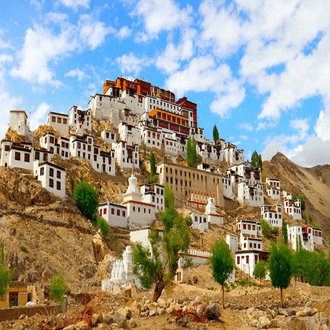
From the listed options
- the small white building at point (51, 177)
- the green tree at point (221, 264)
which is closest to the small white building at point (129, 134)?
the small white building at point (51, 177)

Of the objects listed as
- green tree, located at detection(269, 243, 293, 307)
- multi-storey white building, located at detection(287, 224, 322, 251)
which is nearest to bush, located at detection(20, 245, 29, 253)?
green tree, located at detection(269, 243, 293, 307)

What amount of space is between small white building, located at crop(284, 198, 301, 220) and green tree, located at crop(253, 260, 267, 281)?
36.0m

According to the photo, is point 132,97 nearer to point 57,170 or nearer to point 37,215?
point 57,170

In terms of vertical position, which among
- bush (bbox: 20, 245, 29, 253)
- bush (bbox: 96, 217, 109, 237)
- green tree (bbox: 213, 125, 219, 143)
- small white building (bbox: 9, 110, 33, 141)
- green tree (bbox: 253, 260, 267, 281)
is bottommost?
green tree (bbox: 253, 260, 267, 281)

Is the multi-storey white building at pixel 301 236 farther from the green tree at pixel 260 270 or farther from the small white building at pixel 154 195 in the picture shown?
the small white building at pixel 154 195

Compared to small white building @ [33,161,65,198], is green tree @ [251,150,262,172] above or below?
above

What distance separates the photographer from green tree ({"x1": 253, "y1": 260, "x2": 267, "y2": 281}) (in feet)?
200

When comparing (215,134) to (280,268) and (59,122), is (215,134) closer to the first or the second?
(59,122)

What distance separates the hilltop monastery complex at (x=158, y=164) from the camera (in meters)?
63.5

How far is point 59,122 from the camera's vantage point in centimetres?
8431

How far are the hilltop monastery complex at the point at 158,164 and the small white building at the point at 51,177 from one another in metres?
0.13

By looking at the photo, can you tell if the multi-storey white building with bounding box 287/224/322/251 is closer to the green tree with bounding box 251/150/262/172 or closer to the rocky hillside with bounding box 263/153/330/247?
the green tree with bounding box 251/150/262/172

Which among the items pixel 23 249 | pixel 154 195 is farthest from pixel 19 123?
pixel 23 249

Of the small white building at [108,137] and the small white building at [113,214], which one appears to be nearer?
the small white building at [113,214]
